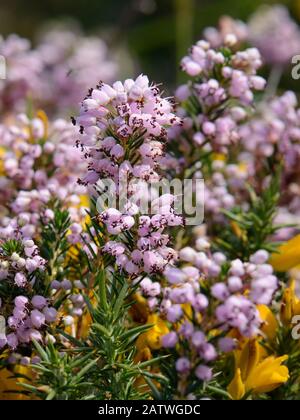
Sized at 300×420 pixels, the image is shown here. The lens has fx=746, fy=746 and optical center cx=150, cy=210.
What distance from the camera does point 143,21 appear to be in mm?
3896

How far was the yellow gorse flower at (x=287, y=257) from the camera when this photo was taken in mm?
997

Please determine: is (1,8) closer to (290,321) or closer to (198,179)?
(198,179)

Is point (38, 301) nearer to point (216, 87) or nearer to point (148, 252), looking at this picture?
point (148, 252)

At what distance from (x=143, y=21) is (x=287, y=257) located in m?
3.08

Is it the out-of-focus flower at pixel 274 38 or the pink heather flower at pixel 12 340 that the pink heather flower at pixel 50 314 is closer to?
the pink heather flower at pixel 12 340

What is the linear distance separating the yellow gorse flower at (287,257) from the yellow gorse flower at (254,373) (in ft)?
0.60

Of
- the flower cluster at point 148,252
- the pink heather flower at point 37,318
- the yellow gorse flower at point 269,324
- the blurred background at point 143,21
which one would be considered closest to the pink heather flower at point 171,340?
the flower cluster at point 148,252

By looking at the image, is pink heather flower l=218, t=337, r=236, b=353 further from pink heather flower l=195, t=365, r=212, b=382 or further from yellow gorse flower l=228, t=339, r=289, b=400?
yellow gorse flower l=228, t=339, r=289, b=400

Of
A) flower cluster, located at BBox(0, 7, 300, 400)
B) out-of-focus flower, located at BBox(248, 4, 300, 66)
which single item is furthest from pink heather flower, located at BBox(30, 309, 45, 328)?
out-of-focus flower, located at BBox(248, 4, 300, 66)

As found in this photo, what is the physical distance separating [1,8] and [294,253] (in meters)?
3.74

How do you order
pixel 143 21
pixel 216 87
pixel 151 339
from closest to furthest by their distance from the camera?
1. pixel 151 339
2. pixel 216 87
3. pixel 143 21

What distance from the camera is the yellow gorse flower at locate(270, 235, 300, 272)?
997mm

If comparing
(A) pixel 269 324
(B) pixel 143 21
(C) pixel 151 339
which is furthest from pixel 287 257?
(B) pixel 143 21

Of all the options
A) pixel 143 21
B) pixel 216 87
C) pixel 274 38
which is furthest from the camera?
pixel 143 21
